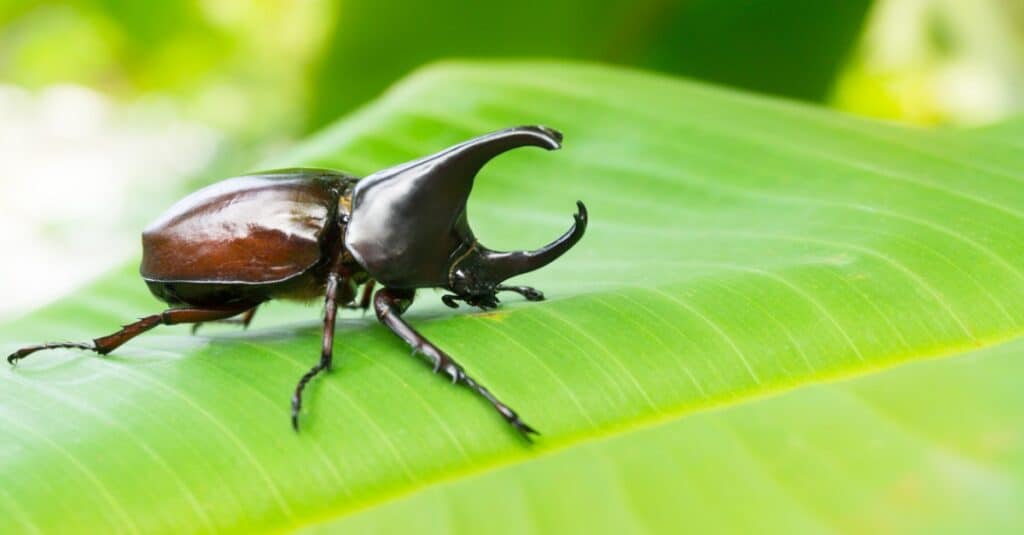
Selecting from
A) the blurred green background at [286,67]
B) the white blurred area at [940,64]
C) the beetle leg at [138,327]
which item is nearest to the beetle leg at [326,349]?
the beetle leg at [138,327]

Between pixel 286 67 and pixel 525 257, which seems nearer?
pixel 525 257

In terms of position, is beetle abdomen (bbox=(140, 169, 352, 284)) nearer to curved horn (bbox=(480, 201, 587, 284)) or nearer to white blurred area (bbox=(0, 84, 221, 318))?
curved horn (bbox=(480, 201, 587, 284))

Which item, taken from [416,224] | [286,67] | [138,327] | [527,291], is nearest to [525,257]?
[527,291]

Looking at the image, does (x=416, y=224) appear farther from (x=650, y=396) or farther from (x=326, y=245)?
(x=650, y=396)

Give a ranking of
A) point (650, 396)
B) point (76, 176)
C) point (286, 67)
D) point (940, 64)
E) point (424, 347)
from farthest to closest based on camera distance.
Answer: point (286, 67) < point (940, 64) < point (76, 176) < point (424, 347) < point (650, 396)

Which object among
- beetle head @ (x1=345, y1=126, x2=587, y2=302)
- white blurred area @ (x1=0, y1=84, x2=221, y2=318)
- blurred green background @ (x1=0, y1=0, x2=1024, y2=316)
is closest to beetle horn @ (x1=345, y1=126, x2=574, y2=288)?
beetle head @ (x1=345, y1=126, x2=587, y2=302)

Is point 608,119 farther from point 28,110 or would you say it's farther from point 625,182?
point 28,110
